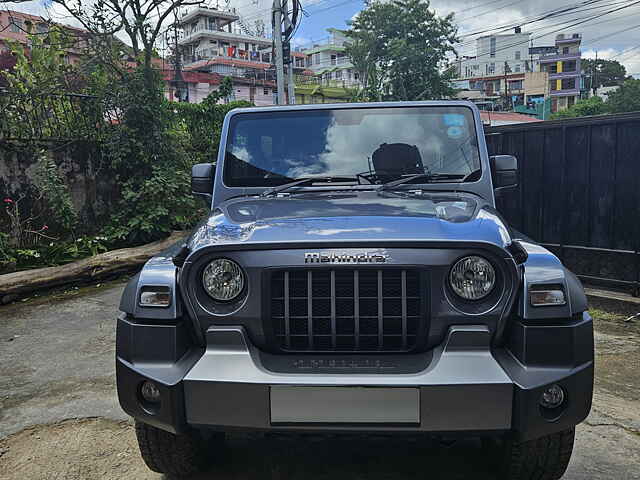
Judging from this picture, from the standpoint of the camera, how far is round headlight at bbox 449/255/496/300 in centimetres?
233

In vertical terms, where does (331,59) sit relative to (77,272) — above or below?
above

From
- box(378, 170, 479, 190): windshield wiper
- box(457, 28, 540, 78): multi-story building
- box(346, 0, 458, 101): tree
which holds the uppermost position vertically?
box(457, 28, 540, 78): multi-story building

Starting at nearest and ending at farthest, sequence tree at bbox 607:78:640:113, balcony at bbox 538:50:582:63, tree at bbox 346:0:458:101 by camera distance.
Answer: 1. tree at bbox 346:0:458:101
2. tree at bbox 607:78:640:113
3. balcony at bbox 538:50:582:63

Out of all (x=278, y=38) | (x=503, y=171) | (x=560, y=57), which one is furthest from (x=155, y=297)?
(x=560, y=57)

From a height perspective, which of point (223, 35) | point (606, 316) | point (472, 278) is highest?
point (223, 35)

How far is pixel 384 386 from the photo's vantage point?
2166mm

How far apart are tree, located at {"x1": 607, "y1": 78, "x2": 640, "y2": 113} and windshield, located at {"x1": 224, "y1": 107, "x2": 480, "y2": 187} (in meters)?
53.6

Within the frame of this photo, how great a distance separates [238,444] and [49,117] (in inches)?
280

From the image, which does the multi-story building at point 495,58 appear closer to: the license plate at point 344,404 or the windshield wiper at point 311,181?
the windshield wiper at point 311,181

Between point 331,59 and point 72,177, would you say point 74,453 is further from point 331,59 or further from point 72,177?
point 331,59

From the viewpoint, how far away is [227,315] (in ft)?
7.72

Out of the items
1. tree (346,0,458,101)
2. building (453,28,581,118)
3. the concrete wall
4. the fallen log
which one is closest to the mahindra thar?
the fallen log

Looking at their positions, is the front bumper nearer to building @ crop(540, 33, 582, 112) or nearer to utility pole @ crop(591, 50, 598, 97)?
building @ crop(540, 33, 582, 112)

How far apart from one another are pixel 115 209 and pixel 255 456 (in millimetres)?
7229
